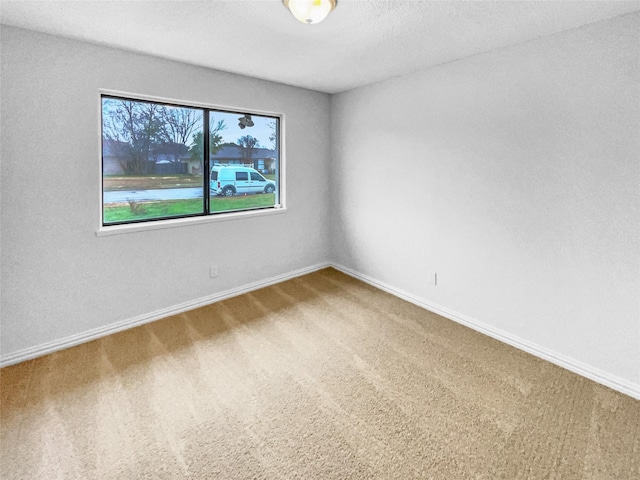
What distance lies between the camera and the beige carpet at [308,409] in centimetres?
163

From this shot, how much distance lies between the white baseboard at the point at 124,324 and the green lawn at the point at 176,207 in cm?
88

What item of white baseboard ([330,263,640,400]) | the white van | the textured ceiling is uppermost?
the textured ceiling

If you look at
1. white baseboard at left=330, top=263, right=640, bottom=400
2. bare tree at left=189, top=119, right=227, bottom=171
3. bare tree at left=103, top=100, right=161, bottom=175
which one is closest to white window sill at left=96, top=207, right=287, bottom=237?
bare tree at left=103, top=100, right=161, bottom=175

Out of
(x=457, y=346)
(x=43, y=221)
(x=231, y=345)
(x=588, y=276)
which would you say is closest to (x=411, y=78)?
(x=588, y=276)

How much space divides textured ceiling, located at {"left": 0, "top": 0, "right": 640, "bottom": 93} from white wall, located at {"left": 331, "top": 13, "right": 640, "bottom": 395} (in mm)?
260

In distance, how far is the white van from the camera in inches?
141

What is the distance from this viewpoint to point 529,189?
8.29 feet

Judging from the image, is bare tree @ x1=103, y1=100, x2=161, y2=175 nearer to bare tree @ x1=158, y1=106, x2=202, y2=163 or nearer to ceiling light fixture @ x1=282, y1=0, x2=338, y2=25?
bare tree @ x1=158, y1=106, x2=202, y2=163

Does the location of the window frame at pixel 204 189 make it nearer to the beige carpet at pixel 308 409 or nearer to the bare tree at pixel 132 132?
the bare tree at pixel 132 132

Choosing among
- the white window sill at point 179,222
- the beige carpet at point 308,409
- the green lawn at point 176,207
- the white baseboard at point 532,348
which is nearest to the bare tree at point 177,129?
the green lawn at point 176,207

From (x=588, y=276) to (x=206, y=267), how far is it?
3216mm

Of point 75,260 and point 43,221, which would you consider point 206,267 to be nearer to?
point 75,260

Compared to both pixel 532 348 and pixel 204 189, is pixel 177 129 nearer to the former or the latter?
pixel 204 189

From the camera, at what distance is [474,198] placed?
290cm
